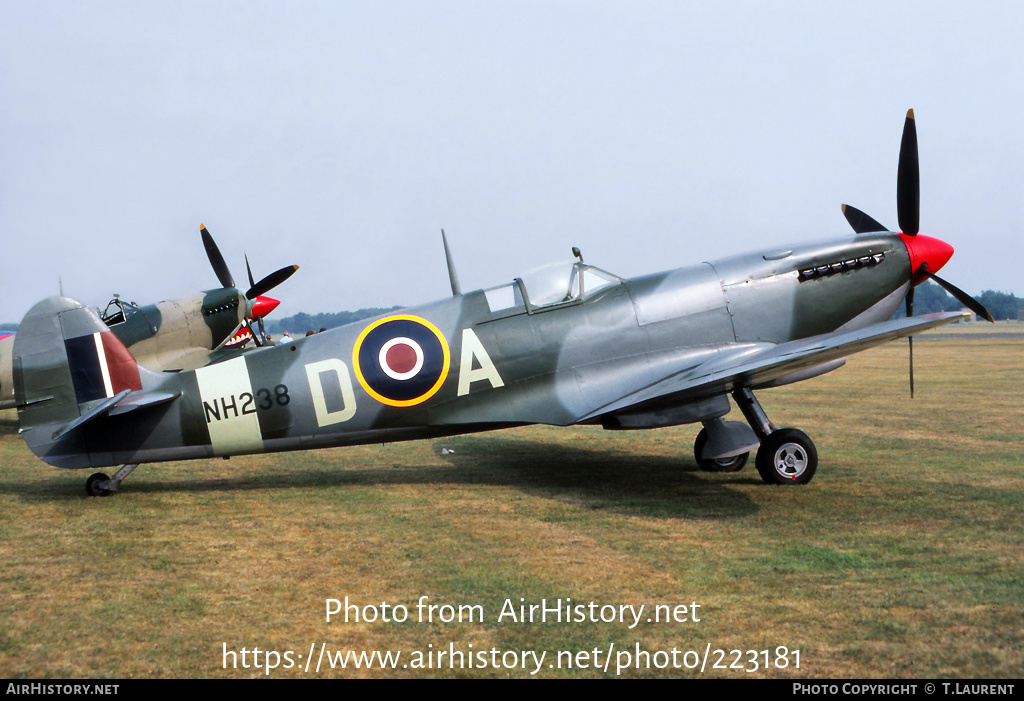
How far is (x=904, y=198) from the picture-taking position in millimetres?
8273

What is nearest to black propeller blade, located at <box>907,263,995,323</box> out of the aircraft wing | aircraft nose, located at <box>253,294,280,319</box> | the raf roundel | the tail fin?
the aircraft wing

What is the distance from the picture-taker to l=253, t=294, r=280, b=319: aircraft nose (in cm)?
1655

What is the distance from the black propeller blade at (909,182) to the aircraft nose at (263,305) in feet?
40.6

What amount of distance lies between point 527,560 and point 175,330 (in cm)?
1007

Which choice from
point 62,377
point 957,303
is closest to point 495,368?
point 62,377

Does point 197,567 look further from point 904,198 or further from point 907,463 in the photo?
point 904,198

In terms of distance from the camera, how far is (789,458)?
24.2 feet

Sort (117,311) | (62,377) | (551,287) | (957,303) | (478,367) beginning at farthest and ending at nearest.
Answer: (957,303) < (117,311) < (551,287) < (478,367) < (62,377)

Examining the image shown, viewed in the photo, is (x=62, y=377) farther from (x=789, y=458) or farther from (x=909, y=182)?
(x=909, y=182)

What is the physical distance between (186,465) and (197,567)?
4546mm

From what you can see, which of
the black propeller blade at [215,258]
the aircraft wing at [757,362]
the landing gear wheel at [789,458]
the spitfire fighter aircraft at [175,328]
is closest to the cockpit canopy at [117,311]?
the spitfire fighter aircraft at [175,328]

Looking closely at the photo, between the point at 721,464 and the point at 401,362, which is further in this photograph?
the point at 721,464

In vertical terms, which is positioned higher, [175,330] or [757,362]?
[175,330]
